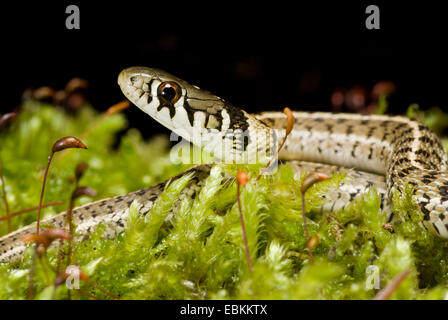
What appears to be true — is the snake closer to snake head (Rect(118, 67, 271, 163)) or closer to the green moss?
snake head (Rect(118, 67, 271, 163))

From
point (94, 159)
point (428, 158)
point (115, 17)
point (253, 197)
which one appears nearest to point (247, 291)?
point (253, 197)

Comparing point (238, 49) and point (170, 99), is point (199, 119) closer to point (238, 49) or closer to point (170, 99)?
point (170, 99)

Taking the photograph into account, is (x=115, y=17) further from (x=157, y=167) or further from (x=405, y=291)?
(x=405, y=291)

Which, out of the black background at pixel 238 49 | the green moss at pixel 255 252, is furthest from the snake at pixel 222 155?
the black background at pixel 238 49

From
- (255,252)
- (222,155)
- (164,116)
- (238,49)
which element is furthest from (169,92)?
(238,49)

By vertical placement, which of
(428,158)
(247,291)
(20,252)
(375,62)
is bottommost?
(20,252)

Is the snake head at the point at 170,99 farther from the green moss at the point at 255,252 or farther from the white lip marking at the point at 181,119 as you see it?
the green moss at the point at 255,252

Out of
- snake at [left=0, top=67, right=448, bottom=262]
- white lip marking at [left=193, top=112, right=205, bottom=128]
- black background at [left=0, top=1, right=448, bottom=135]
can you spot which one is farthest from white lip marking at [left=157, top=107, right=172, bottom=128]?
black background at [left=0, top=1, right=448, bottom=135]
